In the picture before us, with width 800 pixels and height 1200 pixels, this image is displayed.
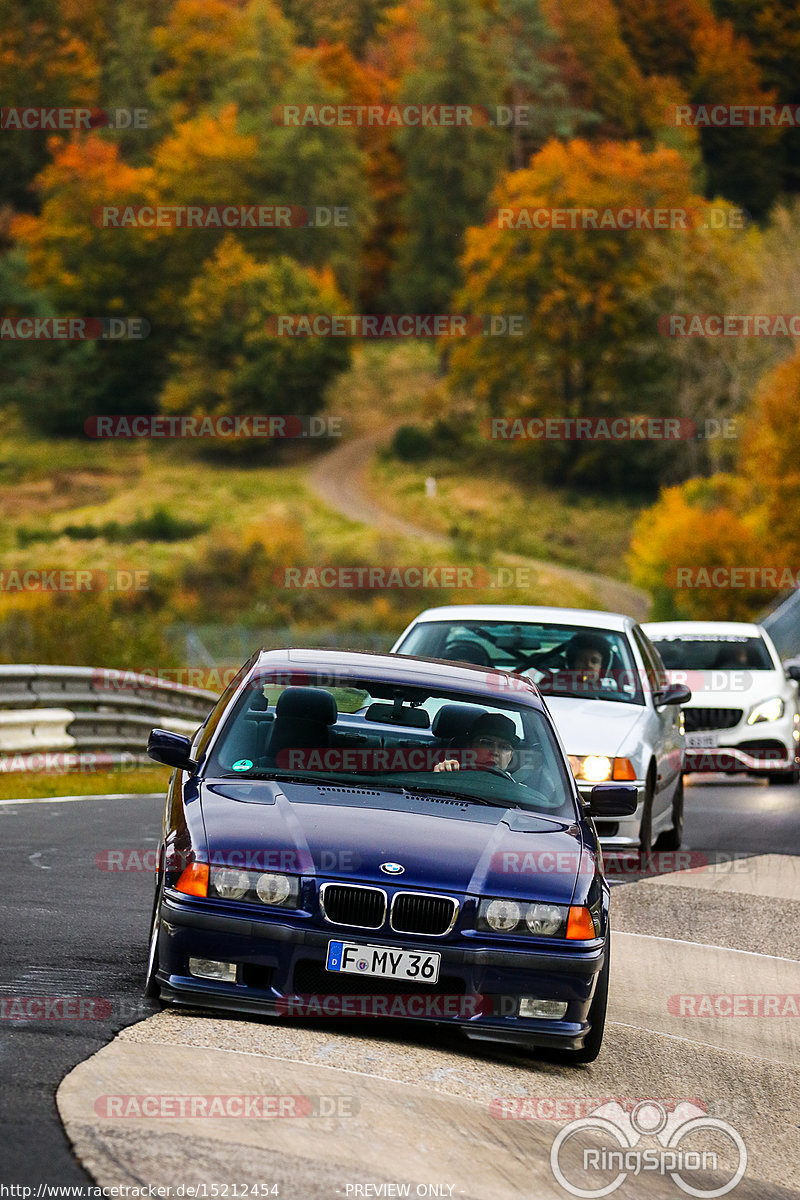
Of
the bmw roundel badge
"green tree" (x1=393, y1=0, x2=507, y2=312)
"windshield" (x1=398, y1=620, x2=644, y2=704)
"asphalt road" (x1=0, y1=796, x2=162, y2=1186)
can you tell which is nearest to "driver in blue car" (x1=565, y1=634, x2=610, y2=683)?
"windshield" (x1=398, y1=620, x2=644, y2=704)

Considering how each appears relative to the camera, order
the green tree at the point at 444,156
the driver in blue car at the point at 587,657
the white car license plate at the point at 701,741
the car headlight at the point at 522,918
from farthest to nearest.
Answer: the green tree at the point at 444,156 < the white car license plate at the point at 701,741 < the driver in blue car at the point at 587,657 < the car headlight at the point at 522,918

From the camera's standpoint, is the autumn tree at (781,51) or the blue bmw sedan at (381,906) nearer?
the blue bmw sedan at (381,906)

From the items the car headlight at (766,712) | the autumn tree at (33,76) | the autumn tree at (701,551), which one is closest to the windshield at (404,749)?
the car headlight at (766,712)

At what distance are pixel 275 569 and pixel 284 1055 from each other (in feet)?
245

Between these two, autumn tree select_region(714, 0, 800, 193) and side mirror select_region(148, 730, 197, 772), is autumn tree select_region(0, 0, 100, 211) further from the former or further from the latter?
side mirror select_region(148, 730, 197, 772)

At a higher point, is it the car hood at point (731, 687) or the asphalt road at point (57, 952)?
the asphalt road at point (57, 952)

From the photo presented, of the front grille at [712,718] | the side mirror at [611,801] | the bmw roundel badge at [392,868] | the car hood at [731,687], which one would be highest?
the bmw roundel badge at [392,868]

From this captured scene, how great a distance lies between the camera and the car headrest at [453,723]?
25.2 feet

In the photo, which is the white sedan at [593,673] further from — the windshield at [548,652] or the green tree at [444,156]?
the green tree at [444,156]

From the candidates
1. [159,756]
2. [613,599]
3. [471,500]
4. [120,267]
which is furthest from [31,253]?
[159,756]

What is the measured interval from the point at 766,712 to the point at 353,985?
13291 mm

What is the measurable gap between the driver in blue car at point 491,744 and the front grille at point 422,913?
4.02 feet

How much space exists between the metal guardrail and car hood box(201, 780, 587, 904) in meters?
9.35

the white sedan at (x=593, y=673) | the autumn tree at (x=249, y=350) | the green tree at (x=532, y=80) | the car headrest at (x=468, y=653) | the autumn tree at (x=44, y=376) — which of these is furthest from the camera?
the green tree at (x=532, y=80)
